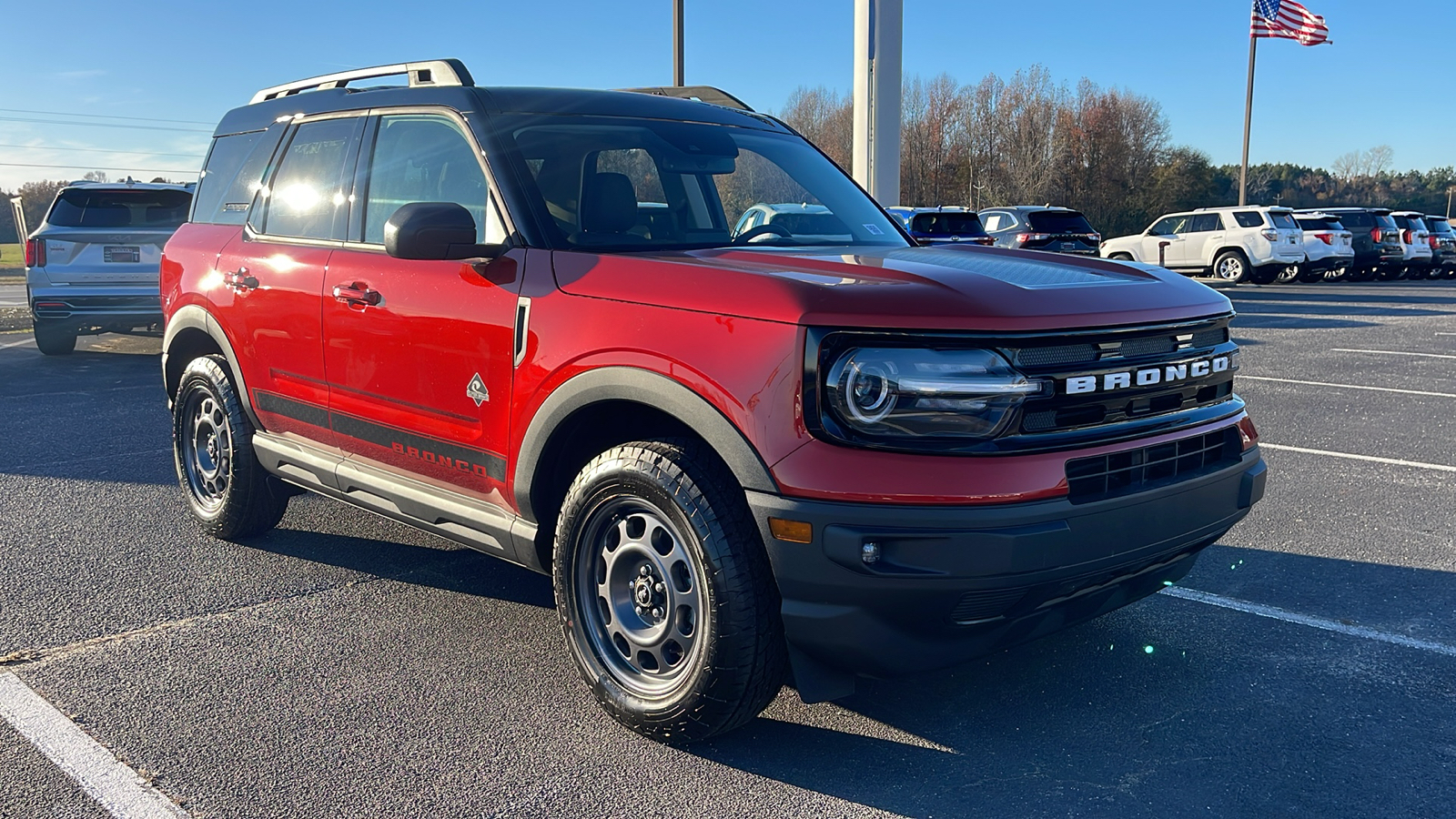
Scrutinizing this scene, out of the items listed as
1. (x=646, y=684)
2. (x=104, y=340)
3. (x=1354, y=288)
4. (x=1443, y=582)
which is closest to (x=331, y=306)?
(x=646, y=684)

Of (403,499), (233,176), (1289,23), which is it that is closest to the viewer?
(403,499)

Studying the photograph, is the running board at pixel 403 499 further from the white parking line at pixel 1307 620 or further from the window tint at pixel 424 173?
the white parking line at pixel 1307 620

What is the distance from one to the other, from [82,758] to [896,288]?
2470 millimetres

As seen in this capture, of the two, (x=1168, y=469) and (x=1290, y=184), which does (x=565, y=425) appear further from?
(x=1290, y=184)

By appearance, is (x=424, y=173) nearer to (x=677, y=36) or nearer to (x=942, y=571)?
(x=942, y=571)

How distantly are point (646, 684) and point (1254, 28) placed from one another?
35.0 meters

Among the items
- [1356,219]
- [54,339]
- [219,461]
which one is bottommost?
[54,339]

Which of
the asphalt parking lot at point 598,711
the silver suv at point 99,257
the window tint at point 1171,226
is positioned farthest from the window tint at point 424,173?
the window tint at point 1171,226

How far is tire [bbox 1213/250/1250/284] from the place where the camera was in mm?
25602

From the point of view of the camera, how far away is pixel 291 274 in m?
4.27

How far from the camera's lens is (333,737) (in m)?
3.09

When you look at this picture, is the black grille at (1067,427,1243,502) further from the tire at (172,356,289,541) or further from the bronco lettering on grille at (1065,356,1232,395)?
the tire at (172,356,289,541)

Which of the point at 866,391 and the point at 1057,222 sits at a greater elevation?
the point at 1057,222

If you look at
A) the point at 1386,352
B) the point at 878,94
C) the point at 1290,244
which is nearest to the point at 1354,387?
the point at 1386,352
